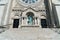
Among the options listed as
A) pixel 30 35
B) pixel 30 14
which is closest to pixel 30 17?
pixel 30 14

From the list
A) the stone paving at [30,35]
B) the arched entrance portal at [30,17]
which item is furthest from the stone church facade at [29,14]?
the stone paving at [30,35]

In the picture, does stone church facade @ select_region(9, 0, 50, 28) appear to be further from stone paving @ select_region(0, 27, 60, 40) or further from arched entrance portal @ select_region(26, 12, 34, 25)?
stone paving @ select_region(0, 27, 60, 40)

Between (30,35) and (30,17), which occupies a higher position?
(30,17)

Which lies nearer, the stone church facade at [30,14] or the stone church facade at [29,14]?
the stone church facade at [30,14]

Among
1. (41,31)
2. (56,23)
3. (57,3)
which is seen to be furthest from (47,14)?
(41,31)

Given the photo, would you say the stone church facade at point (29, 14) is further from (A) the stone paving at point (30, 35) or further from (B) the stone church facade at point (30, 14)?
(A) the stone paving at point (30, 35)

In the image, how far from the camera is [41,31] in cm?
1348

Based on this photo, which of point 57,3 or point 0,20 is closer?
point 0,20

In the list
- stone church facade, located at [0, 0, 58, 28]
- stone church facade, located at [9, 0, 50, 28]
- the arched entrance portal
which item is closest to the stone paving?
stone church facade, located at [0, 0, 58, 28]

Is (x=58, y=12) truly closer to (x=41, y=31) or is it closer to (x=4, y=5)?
(x=41, y=31)

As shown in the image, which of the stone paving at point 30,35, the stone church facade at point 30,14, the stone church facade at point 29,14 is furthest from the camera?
the stone church facade at point 29,14

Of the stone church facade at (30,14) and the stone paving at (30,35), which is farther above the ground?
the stone church facade at (30,14)

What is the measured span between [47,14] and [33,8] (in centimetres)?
198

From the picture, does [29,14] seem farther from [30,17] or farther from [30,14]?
[30,17]
